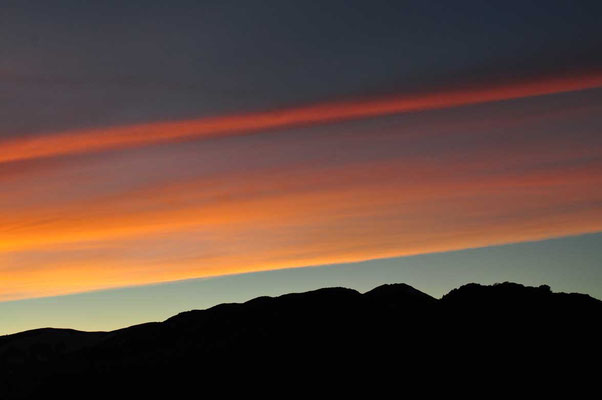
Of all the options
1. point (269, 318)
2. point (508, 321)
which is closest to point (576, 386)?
point (508, 321)

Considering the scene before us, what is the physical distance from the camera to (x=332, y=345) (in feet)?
447

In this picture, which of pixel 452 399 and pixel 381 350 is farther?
pixel 381 350

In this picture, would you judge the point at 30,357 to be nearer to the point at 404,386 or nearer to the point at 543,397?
the point at 404,386

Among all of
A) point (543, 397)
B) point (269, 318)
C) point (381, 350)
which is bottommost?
point (543, 397)

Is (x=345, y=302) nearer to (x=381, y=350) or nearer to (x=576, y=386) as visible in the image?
(x=381, y=350)

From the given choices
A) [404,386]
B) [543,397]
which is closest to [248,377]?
[404,386]

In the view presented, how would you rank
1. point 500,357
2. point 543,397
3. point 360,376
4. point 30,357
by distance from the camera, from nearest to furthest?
point 543,397, point 500,357, point 360,376, point 30,357

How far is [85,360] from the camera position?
543 ft

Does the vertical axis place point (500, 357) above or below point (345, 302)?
below

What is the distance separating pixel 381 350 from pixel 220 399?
25.2m

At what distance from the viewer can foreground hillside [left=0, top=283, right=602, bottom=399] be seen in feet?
384

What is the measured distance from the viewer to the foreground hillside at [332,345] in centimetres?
11700

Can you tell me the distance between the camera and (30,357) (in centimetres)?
17950

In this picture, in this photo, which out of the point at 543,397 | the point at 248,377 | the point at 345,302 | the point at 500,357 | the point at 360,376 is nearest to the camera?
the point at 543,397
